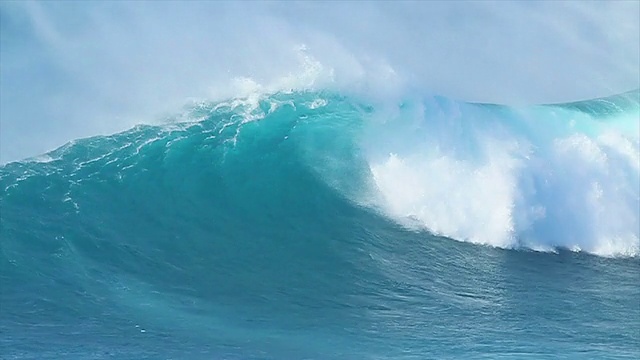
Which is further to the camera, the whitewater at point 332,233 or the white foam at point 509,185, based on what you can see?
the white foam at point 509,185

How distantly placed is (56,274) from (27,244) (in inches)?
36.2

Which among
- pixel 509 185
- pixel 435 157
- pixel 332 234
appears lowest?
pixel 332 234

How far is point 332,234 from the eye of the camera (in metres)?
15.6

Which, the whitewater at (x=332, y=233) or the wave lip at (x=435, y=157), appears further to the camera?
the wave lip at (x=435, y=157)

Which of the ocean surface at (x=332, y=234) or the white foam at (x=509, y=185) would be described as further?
the white foam at (x=509, y=185)

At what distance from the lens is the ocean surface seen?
40.2 ft

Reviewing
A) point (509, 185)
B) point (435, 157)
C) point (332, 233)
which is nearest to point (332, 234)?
point (332, 233)

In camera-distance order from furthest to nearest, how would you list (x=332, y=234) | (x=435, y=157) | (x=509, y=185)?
(x=435, y=157), (x=509, y=185), (x=332, y=234)

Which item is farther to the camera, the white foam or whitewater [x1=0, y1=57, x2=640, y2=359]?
the white foam

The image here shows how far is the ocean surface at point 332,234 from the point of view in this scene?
12258 mm

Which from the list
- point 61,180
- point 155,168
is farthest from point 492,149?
point 61,180

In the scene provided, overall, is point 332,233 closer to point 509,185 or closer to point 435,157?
point 435,157

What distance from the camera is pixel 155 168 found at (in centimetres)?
1595

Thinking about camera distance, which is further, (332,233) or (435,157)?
(435,157)
